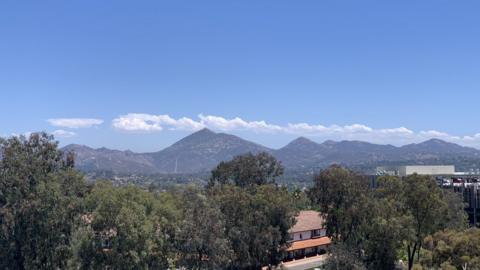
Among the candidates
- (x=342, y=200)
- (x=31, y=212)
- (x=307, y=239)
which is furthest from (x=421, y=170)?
(x=31, y=212)

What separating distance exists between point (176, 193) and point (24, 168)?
1544 cm

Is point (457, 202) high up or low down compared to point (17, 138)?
down

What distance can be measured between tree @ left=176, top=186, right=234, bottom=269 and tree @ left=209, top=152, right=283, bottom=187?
106 feet

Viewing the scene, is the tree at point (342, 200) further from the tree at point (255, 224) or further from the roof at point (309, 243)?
the roof at point (309, 243)

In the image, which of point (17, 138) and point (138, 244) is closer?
point (138, 244)

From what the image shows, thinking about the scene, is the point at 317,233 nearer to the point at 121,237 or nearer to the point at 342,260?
the point at 342,260

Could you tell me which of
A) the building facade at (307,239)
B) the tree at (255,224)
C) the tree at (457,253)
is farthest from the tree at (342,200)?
the tree at (457,253)

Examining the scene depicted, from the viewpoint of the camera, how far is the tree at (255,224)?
146 feet

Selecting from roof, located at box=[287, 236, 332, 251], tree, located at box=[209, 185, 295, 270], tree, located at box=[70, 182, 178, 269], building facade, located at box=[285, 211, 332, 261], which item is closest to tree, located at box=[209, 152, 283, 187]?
building facade, located at box=[285, 211, 332, 261]

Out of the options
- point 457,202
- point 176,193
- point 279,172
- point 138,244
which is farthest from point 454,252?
point 279,172

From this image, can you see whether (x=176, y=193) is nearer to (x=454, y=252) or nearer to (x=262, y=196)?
(x=262, y=196)

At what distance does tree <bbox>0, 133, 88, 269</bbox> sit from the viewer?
36.7 meters

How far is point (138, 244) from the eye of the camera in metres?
35.9

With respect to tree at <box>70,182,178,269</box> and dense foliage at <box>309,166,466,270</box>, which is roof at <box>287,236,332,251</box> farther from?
tree at <box>70,182,178,269</box>
